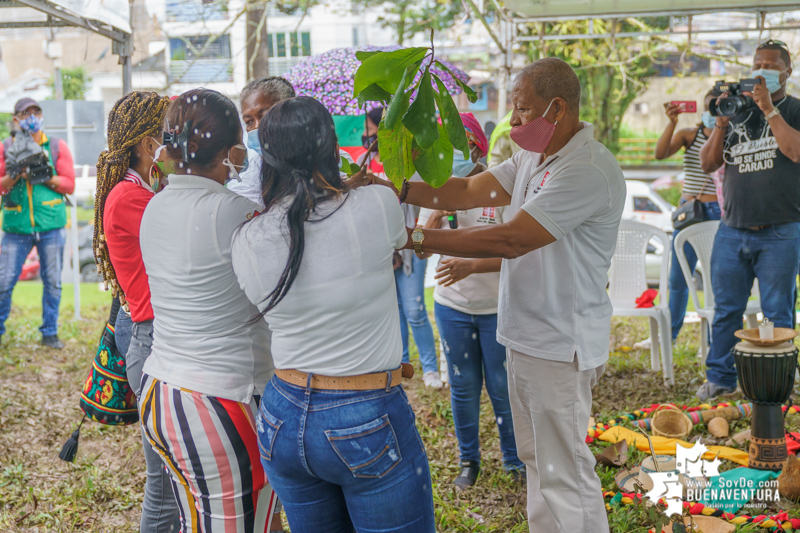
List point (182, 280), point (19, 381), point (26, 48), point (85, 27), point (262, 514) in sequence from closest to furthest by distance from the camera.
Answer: point (182, 280) < point (262, 514) < point (85, 27) < point (19, 381) < point (26, 48)

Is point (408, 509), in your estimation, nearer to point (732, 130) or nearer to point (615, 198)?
point (615, 198)

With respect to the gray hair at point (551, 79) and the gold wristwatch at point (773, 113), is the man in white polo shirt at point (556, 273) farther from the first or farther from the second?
the gold wristwatch at point (773, 113)

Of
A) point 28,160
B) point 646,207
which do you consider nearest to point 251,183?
point 28,160

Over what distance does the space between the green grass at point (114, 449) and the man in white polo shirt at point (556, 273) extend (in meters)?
0.68

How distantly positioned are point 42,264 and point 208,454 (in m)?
5.20

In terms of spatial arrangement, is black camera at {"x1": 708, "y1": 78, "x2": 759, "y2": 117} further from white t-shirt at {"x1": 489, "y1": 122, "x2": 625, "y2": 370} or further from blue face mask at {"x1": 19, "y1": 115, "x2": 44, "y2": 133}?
blue face mask at {"x1": 19, "y1": 115, "x2": 44, "y2": 133}

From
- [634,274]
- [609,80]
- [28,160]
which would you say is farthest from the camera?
[609,80]

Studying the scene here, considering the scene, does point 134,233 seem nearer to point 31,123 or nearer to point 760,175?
point 760,175

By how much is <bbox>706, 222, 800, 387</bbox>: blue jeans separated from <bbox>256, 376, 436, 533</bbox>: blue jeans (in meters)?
3.27

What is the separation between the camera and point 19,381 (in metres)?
5.44

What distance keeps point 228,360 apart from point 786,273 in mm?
3625

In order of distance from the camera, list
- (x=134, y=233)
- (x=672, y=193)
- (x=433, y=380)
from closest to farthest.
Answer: (x=134, y=233) → (x=433, y=380) → (x=672, y=193)

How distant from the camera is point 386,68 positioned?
2.02 meters

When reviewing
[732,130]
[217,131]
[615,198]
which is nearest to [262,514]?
[217,131]
